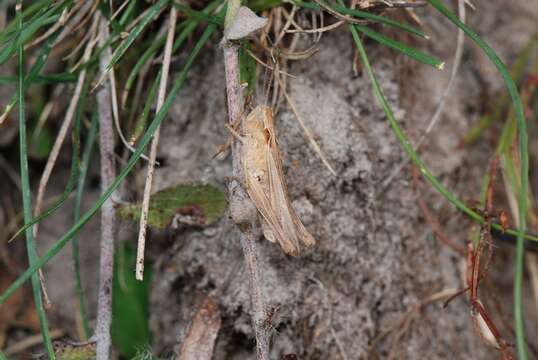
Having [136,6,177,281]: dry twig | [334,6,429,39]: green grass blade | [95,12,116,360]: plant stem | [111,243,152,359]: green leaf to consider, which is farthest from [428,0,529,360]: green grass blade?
[111,243,152,359]: green leaf

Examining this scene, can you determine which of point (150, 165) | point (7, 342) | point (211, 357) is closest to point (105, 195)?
point (150, 165)

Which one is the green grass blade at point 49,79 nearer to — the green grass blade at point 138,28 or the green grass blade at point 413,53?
the green grass blade at point 138,28

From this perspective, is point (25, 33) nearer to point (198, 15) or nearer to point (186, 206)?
point (198, 15)

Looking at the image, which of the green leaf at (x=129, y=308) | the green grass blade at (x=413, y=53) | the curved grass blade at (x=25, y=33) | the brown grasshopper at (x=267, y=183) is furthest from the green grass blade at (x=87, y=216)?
the green leaf at (x=129, y=308)

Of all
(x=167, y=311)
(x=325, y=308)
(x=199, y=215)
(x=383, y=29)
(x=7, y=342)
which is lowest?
(x=7, y=342)

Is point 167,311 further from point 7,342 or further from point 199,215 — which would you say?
point 7,342

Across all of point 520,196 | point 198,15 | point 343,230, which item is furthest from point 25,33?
point 520,196

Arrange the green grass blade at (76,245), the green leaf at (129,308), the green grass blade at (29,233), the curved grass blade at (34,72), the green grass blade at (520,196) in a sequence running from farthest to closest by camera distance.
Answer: the green leaf at (129,308)
the green grass blade at (76,245)
the curved grass blade at (34,72)
the green grass blade at (29,233)
the green grass blade at (520,196)
